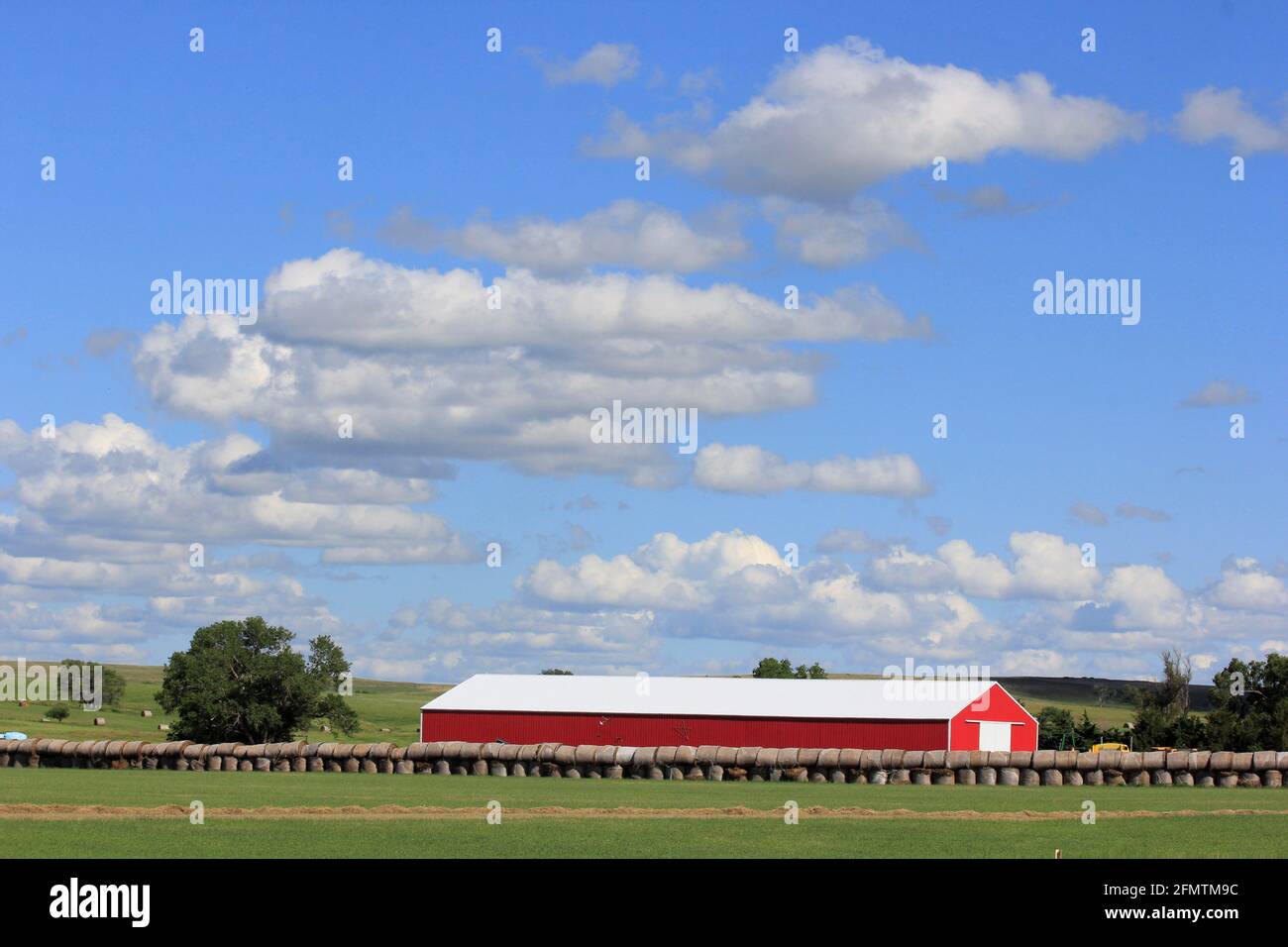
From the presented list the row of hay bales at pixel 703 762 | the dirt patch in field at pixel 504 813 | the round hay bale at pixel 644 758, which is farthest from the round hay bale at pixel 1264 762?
the round hay bale at pixel 644 758

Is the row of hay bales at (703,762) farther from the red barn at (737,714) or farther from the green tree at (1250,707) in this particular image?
the green tree at (1250,707)

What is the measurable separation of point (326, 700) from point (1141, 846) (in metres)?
68.7

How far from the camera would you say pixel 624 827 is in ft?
116

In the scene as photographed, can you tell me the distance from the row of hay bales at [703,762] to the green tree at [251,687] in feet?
50.6

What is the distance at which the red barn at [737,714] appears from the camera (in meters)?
76.0

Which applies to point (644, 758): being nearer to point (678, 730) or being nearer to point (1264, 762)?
point (678, 730)

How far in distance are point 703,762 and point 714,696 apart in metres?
→ 13.2

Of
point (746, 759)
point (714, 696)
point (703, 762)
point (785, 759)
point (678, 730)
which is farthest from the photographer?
point (714, 696)

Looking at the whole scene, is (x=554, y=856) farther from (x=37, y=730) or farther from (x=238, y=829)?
(x=37, y=730)

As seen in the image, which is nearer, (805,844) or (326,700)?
(805,844)

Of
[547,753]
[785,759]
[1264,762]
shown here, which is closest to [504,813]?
[785,759]
